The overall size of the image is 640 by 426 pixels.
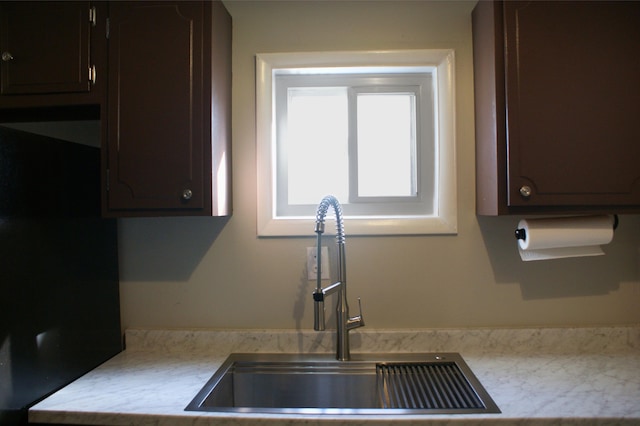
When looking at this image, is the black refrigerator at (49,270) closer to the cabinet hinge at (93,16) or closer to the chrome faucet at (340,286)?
the cabinet hinge at (93,16)

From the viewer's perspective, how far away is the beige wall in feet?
4.35

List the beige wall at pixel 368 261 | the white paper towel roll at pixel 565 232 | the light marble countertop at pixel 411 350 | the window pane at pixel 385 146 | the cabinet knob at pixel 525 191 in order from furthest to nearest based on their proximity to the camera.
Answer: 1. the window pane at pixel 385 146
2. the beige wall at pixel 368 261
3. the white paper towel roll at pixel 565 232
4. the cabinet knob at pixel 525 191
5. the light marble countertop at pixel 411 350

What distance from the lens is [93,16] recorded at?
1.12 m

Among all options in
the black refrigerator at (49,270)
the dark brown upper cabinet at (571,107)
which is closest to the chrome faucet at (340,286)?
the dark brown upper cabinet at (571,107)

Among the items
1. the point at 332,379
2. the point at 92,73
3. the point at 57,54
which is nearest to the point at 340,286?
the point at 332,379

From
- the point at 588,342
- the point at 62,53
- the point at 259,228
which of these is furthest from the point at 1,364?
the point at 588,342

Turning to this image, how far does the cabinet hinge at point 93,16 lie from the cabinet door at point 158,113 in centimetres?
11

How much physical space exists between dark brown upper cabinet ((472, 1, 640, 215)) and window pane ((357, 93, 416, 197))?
1.46ft

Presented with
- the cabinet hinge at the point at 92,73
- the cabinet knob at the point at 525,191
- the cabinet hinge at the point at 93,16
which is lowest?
the cabinet knob at the point at 525,191

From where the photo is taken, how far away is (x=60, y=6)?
3.67 feet

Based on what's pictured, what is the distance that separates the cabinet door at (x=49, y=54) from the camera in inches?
43.9

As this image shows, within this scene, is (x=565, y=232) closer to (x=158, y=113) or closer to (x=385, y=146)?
(x=385, y=146)

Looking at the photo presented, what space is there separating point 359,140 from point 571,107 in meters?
0.75

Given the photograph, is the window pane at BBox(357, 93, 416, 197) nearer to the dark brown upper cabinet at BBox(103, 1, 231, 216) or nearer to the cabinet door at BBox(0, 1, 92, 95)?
the dark brown upper cabinet at BBox(103, 1, 231, 216)
